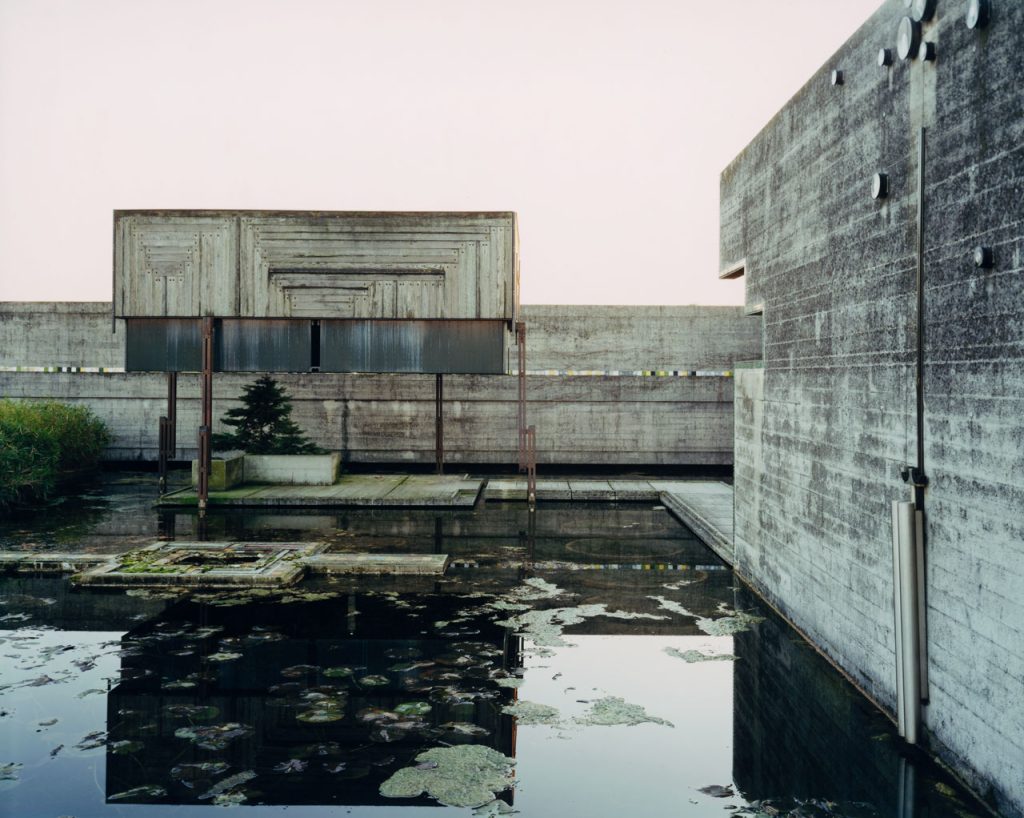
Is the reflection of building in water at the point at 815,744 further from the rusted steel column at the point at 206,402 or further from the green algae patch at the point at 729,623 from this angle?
the rusted steel column at the point at 206,402

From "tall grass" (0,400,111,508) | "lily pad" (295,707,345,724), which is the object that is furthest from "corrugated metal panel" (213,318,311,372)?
"lily pad" (295,707,345,724)

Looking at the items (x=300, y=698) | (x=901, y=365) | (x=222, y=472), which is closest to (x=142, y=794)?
(x=300, y=698)

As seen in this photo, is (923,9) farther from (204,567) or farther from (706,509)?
(706,509)

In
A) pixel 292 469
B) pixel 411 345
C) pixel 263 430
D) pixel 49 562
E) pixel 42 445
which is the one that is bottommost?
pixel 49 562

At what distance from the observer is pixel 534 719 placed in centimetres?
588

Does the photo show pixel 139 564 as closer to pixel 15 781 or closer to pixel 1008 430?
pixel 15 781

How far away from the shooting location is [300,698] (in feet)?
20.2

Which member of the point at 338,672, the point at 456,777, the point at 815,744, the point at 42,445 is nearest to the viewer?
the point at 456,777

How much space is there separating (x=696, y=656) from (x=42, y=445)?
13.9 metres

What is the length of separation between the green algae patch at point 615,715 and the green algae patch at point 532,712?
17cm

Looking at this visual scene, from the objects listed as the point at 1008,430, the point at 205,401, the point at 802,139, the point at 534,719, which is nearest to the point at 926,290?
the point at 1008,430

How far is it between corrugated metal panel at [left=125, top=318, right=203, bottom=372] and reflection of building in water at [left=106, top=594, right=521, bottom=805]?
8.06m

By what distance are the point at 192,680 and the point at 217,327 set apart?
1015cm

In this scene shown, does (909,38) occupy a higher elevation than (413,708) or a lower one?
higher
